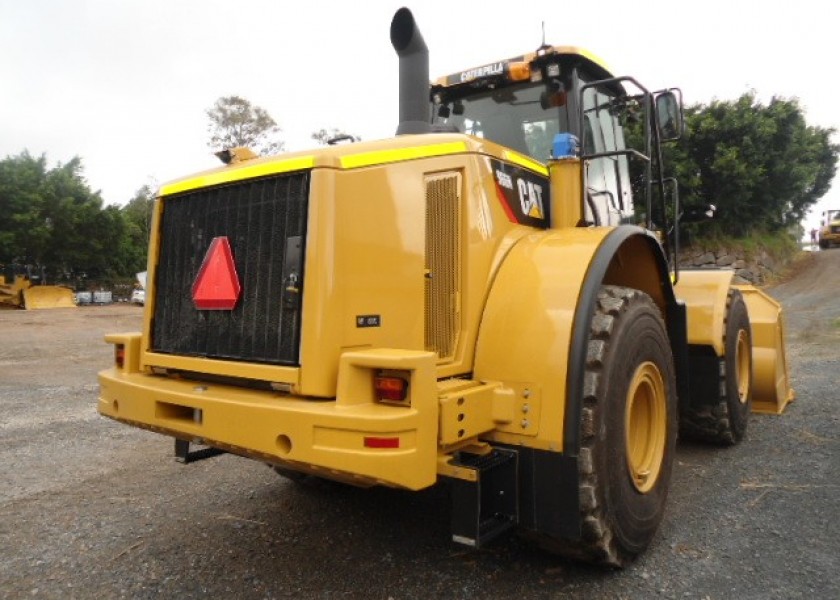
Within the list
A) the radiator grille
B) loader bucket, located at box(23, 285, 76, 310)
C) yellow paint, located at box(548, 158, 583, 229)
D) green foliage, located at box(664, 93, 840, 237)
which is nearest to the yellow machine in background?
loader bucket, located at box(23, 285, 76, 310)

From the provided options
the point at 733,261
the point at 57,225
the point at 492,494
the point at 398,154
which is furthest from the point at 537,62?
the point at 57,225

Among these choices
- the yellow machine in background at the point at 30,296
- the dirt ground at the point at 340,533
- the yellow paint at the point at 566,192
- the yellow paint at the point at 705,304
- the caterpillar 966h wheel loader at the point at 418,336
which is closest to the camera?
the caterpillar 966h wheel loader at the point at 418,336

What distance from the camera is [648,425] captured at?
11.1 ft

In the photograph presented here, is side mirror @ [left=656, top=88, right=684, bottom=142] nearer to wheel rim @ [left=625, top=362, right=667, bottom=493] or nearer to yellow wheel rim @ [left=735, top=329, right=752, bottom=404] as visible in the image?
wheel rim @ [left=625, top=362, right=667, bottom=493]

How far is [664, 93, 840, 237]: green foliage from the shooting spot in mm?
19000

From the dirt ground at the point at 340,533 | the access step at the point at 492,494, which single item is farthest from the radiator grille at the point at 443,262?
the dirt ground at the point at 340,533

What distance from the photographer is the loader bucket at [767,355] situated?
230 inches

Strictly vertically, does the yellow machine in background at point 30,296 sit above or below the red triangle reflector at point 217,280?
above

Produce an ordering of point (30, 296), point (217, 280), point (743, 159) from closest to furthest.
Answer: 1. point (217, 280)
2. point (743, 159)
3. point (30, 296)

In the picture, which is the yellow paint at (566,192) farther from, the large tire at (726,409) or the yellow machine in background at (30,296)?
the yellow machine in background at (30,296)

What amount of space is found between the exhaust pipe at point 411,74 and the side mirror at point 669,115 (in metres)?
1.44

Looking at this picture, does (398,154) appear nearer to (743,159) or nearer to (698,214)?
(698,214)

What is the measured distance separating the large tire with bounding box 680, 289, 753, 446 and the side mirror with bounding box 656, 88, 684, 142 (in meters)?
1.61

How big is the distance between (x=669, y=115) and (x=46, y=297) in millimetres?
24161
